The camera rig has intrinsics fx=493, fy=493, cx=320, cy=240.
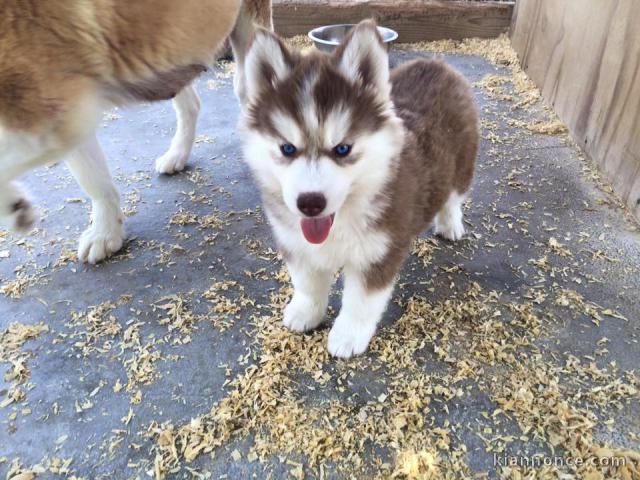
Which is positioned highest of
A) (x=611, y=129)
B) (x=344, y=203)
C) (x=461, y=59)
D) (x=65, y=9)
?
(x=65, y=9)

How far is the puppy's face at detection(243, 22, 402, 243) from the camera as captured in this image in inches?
55.0

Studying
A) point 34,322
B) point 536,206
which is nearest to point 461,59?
point 536,206

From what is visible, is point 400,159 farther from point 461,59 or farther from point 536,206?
point 461,59

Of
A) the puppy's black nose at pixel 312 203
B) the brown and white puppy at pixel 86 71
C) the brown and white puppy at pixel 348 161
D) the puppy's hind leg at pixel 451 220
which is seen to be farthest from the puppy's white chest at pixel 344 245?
the brown and white puppy at pixel 86 71

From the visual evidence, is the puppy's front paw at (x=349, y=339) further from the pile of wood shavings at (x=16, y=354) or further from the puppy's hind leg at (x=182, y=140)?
the puppy's hind leg at (x=182, y=140)

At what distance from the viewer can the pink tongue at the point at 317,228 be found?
153cm

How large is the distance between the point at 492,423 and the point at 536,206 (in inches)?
52.8

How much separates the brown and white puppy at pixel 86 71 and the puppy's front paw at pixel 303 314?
0.99 metres

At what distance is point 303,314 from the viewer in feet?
6.20

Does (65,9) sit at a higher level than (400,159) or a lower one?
higher

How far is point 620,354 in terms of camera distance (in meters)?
1.78

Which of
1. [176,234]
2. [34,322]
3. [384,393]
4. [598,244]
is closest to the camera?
[384,393]

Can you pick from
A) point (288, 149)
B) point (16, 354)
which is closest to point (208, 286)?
point (16, 354)

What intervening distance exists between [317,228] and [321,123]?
1.06 ft
